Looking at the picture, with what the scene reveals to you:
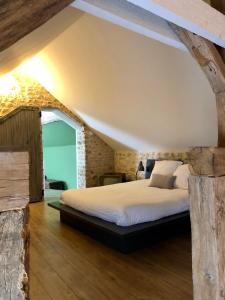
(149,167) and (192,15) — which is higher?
(192,15)

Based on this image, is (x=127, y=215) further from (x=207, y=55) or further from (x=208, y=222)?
(x=207, y=55)

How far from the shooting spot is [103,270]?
101 inches

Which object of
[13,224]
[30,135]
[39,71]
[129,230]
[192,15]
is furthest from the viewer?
[30,135]

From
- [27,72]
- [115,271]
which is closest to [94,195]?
[115,271]

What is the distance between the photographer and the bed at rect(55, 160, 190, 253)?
3012 millimetres

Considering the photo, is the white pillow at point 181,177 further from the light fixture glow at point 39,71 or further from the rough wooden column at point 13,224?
the rough wooden column at point 13,224

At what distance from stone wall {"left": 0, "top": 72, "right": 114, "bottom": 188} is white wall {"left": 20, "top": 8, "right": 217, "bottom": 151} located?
346mm

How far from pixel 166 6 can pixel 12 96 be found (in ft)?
17.3

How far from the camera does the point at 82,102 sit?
18.6ft

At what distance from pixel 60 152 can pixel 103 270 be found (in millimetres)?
6420

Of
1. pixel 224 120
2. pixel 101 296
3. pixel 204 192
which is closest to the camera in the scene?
pixel 204 192

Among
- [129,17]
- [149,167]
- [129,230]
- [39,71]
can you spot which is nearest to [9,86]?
[39,71]

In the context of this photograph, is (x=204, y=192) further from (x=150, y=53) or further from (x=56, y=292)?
(x=150, y=53)

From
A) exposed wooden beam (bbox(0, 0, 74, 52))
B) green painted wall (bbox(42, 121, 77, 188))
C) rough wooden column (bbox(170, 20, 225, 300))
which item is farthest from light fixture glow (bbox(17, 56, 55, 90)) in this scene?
exposed wooden beam (bbox(0, 0, 74, 52))
